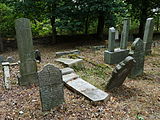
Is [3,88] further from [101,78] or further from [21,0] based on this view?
[21,0]

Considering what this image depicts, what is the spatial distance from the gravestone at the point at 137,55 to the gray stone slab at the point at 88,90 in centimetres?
242

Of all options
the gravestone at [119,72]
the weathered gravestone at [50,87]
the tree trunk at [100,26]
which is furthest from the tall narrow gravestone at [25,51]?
the tree trunk at [100,26]

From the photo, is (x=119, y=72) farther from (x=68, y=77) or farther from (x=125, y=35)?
(x=125, y=35)

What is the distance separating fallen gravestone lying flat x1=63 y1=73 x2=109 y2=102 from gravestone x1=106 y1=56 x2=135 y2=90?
1.68 ft

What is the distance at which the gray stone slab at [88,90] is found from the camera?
4.24 metres

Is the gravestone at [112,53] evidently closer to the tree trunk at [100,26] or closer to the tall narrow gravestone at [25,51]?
the tall narrow gravestone at [25,51]

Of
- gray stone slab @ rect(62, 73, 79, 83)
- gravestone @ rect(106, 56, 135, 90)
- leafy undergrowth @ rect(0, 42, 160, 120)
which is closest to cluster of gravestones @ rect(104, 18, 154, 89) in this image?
gravestone @ rect(106, 56, 135, 90)

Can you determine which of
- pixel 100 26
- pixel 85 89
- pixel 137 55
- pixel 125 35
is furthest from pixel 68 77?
pixel 100 26

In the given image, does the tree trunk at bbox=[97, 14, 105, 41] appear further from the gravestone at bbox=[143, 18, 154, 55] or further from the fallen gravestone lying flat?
the fallen gravestone lying flat

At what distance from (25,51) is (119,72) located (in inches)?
119

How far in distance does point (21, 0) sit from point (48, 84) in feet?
33.5

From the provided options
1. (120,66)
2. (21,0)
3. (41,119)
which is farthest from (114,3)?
(41,119)

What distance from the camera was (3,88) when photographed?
5336 mm

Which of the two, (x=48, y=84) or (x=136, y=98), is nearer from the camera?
(x=48, y=84)
